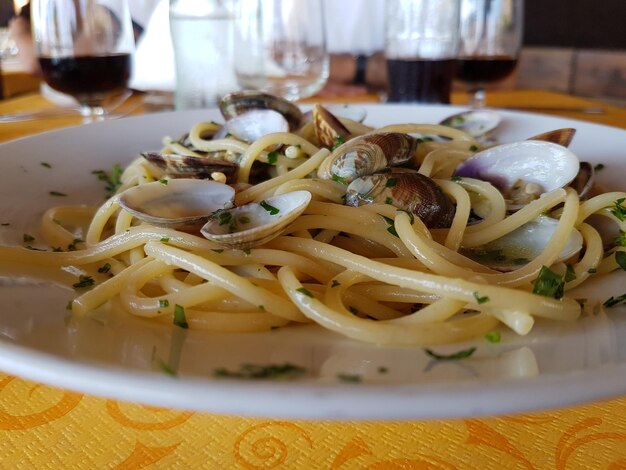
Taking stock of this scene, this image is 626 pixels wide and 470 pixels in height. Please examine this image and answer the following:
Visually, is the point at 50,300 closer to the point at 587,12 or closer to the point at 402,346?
the point at 402,346

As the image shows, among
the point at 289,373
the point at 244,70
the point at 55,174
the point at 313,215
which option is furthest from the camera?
the point at 244,70

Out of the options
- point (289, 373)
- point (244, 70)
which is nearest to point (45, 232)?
point (289, 373)

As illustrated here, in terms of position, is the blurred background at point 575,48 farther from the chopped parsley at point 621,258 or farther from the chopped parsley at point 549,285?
the chopped parsley at point 549,285

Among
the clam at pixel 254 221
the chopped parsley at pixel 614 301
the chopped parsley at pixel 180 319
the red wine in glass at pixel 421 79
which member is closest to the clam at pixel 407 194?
the clam at pixel 254 221

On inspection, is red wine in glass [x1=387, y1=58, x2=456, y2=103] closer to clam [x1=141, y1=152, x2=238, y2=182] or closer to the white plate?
clam [x1=141, y1=152, x2=238, y2=182]

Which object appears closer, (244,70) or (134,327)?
(134,327)
